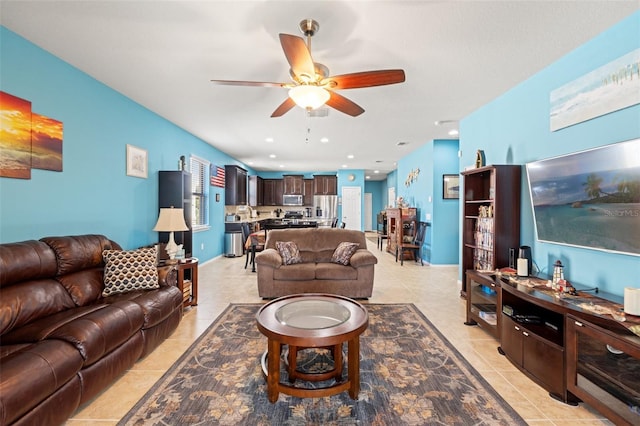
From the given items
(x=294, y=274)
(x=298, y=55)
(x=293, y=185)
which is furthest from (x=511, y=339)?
(x=293, y=185)

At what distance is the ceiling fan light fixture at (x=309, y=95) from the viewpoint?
2.16m

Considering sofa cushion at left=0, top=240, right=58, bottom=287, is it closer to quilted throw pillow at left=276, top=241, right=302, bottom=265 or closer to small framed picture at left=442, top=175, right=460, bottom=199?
quilted throw pillow at left=276, top=241, right=302, bottom=265

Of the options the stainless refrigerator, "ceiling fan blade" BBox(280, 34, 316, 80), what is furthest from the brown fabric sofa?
the stainless refrigerator

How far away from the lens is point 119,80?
3074 millimetres

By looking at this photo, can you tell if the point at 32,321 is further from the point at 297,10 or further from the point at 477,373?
the point at 477,373

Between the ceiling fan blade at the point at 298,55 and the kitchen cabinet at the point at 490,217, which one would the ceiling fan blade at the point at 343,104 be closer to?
the ceiling fan blade at the point at 298,55

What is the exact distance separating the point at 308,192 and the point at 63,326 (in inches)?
355

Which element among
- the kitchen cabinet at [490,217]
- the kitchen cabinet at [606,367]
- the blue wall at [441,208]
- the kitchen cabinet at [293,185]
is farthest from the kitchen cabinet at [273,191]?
the kitchen cabinet at [606,367]

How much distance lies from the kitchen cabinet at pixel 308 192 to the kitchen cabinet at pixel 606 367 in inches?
356

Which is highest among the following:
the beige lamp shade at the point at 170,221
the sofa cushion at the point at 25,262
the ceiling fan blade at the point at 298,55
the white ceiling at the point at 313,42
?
the white ceiling at the point at 313,42

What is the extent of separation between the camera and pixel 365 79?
2.13 metres

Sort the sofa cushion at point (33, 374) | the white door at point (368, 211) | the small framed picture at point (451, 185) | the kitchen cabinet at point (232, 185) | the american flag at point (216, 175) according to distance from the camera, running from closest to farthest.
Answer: the sofa cushion at point (33, 374) < the small framed picture at point (451, 185) < the american flag at point (216, 175) < the kitchen cabinet at point (232, 185) < the white door at point (368, 211)

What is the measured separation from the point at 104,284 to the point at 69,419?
1109 millimetres

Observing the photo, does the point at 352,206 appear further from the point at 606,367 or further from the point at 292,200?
the point at 606,367
